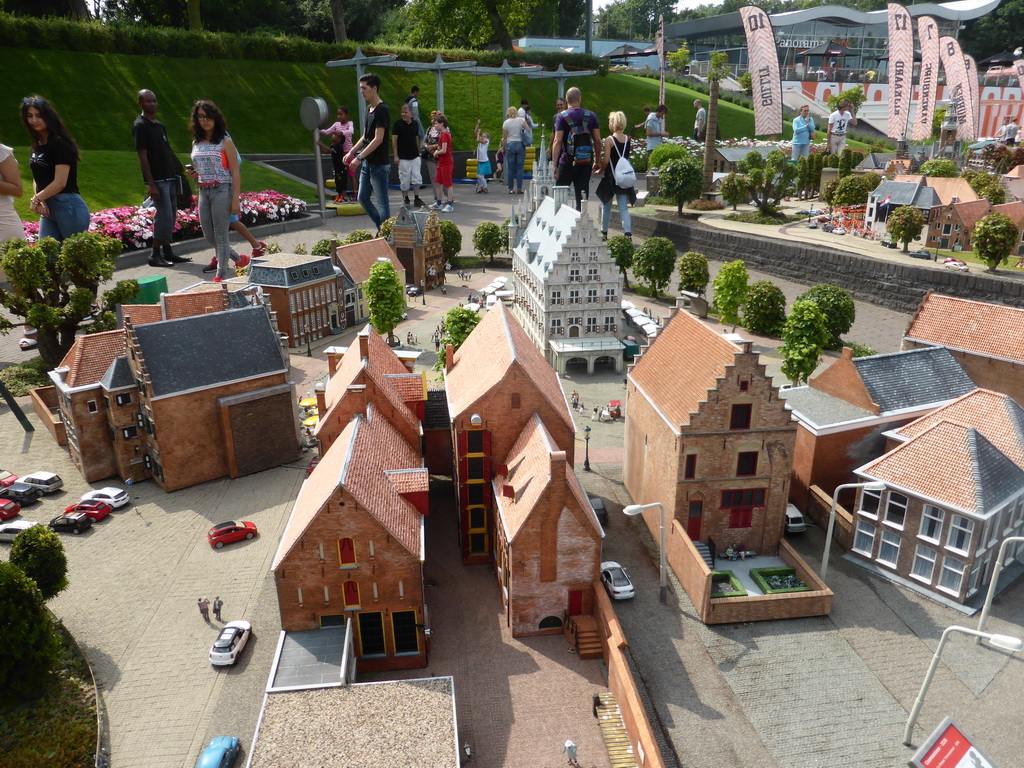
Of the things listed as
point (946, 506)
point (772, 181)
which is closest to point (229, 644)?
point (946, 506)

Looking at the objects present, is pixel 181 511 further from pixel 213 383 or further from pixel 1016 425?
pixel 1016 425

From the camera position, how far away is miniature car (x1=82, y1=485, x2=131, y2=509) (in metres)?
35.7

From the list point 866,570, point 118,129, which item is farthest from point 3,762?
point 118,129

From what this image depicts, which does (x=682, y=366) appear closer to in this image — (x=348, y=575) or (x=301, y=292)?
(x=348, y=575)

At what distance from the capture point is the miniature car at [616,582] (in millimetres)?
30266

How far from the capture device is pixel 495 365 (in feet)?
108

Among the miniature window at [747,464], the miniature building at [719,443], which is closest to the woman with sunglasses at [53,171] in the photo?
the miniature building at [719,443]

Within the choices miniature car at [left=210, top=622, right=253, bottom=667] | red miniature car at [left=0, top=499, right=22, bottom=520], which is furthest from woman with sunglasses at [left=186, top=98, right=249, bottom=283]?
miniature car at [left=210, top=622, right=253, bottom=667]

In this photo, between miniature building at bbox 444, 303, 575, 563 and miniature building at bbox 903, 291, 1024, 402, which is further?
miniature building at bbox 903, 291, 1024, 402

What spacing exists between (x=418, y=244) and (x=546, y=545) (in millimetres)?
42806

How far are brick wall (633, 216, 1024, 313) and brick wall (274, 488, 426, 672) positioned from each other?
165ft

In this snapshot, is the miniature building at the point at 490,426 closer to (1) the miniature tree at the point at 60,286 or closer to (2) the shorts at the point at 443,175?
(1) the miniature tree at the point at 60,286

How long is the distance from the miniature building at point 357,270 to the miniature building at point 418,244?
363 cm

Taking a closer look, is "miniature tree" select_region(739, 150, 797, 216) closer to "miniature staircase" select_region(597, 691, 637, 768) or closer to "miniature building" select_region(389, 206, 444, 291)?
"miniature building" select_region(389, 206, 444, 291)
